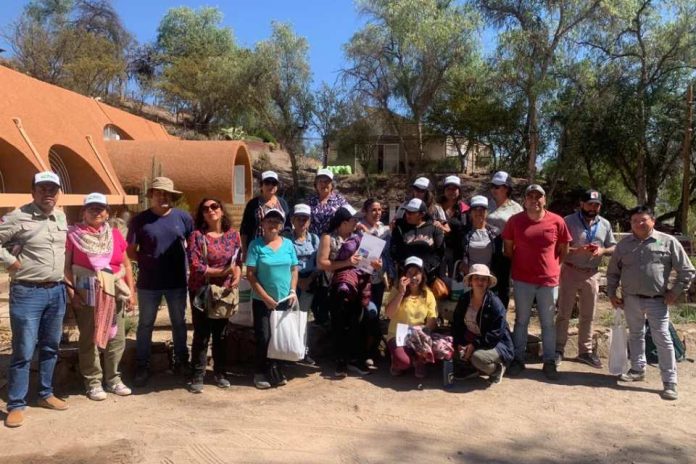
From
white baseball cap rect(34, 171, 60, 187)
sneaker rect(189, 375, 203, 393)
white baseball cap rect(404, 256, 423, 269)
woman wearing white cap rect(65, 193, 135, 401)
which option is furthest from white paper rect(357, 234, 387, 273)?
white baseball cap rect(34, 171, 60, 187)

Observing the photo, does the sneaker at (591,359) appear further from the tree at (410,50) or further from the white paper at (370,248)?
the tree at (410,50)

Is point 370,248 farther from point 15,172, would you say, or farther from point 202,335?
point 15,172

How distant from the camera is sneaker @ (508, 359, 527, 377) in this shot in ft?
17.6

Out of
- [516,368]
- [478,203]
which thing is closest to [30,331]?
[478,203]

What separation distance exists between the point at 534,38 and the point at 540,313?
16040 mm

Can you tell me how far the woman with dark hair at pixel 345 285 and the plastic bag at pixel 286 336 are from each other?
0.47 metres

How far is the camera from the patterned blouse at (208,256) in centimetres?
484

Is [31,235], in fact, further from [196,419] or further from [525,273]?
[525,273]

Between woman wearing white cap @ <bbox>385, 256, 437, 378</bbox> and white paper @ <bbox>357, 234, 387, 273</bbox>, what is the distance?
0.27m

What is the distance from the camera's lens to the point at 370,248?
5.19m

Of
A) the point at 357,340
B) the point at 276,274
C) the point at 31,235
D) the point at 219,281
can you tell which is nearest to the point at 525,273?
the point at 357,340

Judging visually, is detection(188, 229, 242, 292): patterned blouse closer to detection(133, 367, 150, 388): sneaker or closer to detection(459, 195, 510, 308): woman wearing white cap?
detection(133, 367, 150, 388): sneaker

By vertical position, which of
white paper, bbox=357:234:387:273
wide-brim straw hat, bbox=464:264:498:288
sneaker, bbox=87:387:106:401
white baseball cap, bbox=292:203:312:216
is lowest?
sneaker, bbox=87:387:106:401

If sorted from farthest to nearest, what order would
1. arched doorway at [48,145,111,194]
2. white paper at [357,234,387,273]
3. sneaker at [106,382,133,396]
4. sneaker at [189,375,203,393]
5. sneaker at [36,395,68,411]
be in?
1. arched doorway at [48,145,111,194]
2. white paper at [357,234,387,273]
3. sneaker at [189,375,203,393]
4. sneaker at [106,382,133,396]
5. sneaker at [36,395,68,411]
